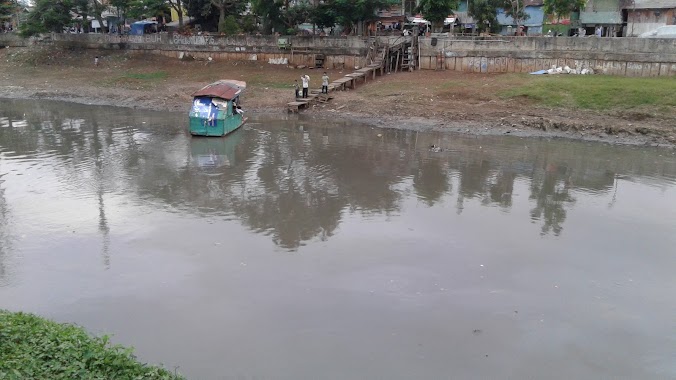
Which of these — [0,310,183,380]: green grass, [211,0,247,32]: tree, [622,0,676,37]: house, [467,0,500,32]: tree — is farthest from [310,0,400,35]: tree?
[0,310,183,380]: green grass

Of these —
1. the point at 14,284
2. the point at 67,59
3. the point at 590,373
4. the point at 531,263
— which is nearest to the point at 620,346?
the point at 590,373

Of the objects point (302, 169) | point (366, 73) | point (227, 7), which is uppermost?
point (227, 7)

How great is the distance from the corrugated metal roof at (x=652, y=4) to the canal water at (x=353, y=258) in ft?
66.8

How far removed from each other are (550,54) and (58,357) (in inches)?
1156

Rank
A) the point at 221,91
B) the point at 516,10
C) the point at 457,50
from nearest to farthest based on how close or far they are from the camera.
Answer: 1. the point at 221,91
2. the point at 457,50
3. the point at 516,10

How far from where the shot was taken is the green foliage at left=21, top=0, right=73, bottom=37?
3956 centimetres

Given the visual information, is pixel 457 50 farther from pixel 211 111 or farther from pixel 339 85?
pixel 211 111

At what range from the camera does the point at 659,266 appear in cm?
1201

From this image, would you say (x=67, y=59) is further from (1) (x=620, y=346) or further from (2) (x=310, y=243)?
(1) (x=620, y=346)

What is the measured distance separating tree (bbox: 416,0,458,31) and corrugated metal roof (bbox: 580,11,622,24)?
12611 mm

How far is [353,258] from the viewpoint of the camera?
1210 centimetres

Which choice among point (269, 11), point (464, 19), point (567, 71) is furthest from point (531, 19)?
point (269, 11)

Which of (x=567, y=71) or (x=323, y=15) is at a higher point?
(x=323, y=15)

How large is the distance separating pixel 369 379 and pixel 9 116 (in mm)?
27838
